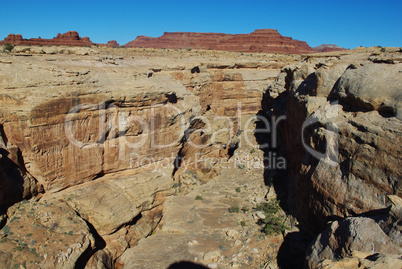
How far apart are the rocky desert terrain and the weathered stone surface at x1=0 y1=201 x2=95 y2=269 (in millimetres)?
36

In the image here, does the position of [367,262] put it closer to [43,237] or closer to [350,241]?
[350,241]

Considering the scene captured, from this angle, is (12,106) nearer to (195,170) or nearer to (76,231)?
(76,231)

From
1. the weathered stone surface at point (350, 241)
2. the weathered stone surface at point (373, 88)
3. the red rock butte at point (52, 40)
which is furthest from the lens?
the red rock butte at point (52, 40)

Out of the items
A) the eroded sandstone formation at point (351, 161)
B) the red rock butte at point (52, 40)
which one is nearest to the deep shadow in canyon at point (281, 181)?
the eroded sandstone formation at point (351, 161)

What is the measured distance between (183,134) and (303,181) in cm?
685

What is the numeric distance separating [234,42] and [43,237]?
75969 mm

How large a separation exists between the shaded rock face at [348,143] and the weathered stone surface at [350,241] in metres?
1.14

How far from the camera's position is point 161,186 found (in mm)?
14414

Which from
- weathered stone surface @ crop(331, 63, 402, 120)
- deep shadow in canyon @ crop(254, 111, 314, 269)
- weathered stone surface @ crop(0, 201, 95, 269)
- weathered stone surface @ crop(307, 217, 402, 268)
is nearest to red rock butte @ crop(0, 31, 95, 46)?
deep shadow in canyon @ crop(254, 111, 314, 269)

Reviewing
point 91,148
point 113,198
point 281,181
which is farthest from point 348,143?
point 91,148

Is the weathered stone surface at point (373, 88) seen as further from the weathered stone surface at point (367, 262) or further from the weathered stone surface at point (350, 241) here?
the weathered stone surface at point (367, 262)

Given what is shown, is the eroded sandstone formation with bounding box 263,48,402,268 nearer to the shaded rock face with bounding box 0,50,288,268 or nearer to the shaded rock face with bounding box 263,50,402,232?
the shaded rock face with bounding box 263,50,402,232

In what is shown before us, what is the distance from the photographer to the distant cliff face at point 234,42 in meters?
72.7

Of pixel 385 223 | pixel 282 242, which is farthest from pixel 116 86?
A: pixel 385 223
